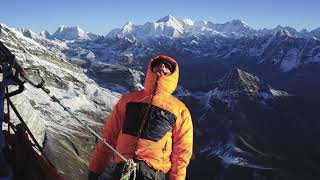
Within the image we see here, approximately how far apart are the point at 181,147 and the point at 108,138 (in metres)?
1.94

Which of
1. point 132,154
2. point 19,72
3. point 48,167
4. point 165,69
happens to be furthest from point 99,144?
point 19,72

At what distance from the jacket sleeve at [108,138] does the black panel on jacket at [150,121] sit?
15.0 inches

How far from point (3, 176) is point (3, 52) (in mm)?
2385

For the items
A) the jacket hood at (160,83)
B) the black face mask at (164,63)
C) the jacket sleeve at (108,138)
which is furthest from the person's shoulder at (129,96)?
the black face mask at (164,63)

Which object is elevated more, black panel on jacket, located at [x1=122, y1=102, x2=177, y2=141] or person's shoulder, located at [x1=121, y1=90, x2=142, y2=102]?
person's shoulder, located at [x1=121, y1=90, x2=142, y2=102]

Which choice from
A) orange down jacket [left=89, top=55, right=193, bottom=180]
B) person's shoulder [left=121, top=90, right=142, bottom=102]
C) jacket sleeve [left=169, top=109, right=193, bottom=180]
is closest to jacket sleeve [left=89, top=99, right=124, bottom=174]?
orange down jacket [left=89, top=55, right=193, bottom=180]

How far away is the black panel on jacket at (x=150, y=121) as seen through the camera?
13141 millimetres

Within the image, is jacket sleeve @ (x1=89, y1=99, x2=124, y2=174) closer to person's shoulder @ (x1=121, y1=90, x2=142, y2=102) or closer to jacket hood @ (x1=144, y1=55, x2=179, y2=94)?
person's shoulder @ (x1=121, y1=90, x2=142, y2=102)

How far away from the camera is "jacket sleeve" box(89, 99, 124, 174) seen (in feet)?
41.9

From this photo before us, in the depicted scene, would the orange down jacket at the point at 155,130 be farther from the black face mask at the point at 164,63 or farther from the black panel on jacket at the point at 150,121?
the black face mask at the point at 164,63

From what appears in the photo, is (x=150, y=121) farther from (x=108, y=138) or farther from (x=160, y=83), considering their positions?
(x=108, y=138)

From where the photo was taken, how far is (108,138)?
1351cm

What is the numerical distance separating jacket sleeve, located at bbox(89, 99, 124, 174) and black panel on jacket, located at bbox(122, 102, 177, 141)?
381mm

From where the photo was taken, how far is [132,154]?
13.1 m
